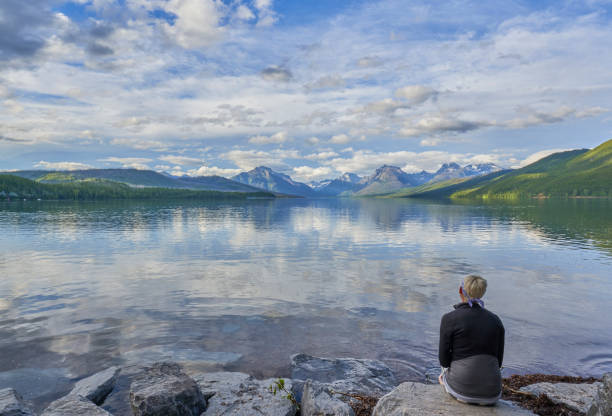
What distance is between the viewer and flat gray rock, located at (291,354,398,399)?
12398 mm

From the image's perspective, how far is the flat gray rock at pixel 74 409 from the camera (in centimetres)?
919

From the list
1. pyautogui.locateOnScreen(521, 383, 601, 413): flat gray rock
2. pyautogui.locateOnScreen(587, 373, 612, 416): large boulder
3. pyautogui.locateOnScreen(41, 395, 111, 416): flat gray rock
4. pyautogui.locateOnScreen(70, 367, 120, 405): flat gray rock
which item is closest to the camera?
pyautogui.locateOnScreen(587, 373, 612, 416): large boulder

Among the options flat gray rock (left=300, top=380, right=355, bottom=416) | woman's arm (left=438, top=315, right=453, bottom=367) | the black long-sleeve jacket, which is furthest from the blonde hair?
flat gray rock (left=300, top=380, right=355, bottom=416)

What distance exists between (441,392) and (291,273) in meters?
23.0

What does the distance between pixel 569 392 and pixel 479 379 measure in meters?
5.00

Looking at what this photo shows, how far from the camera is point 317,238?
188ft

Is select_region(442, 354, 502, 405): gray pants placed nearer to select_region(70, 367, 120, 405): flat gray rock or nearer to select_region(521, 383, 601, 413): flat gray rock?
select_region(521, 383, 601, 413): flat gray rock

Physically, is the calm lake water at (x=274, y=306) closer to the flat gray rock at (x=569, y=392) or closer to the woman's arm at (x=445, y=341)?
the flat gray rock at (x=569, y=392)

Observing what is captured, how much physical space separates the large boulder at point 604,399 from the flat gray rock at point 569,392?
2.37 meters

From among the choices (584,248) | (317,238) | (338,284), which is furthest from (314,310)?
(584,248)

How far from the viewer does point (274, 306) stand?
73.9 feet

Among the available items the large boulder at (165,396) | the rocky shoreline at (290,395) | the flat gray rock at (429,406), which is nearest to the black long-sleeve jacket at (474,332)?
the flat gray rock at (429,406)

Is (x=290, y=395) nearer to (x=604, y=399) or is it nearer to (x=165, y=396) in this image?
(x=165, y=396)

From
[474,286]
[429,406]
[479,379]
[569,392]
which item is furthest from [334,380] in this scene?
[569,392]
